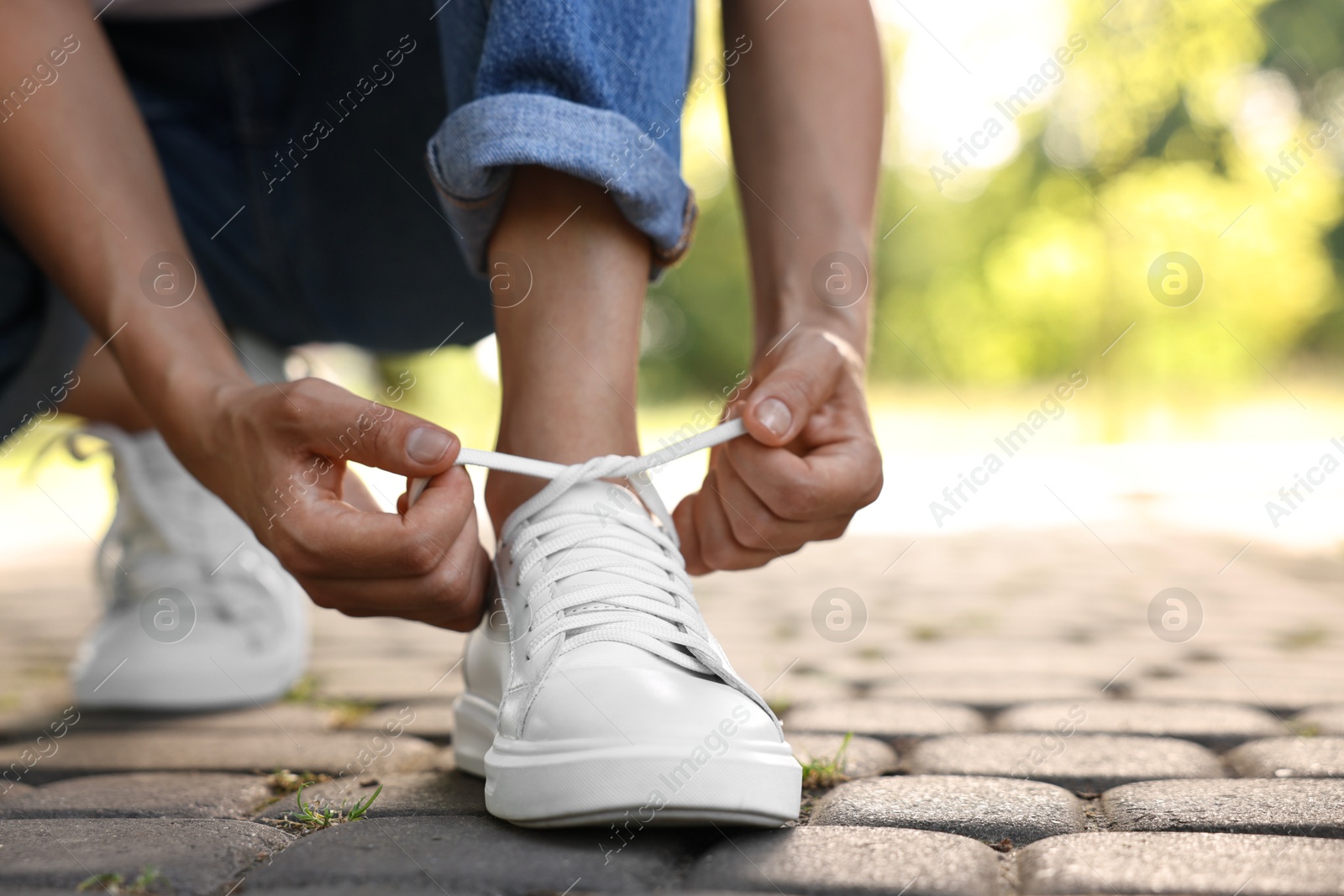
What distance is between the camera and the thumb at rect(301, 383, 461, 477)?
1079mm

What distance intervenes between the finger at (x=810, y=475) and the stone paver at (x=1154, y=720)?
508 millimetres

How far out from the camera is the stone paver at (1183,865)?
0.88 meters

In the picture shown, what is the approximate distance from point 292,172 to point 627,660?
45.0 inches

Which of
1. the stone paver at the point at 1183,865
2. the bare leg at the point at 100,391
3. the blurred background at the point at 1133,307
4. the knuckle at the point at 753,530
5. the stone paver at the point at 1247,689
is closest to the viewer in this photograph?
the stone paver at the point at 1183,865

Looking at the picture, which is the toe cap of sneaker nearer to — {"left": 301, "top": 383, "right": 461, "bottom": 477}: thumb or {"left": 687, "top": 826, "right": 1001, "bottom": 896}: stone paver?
{"left": 687, "top": 826, "right": 1001, "bottom": 896}: stone paver

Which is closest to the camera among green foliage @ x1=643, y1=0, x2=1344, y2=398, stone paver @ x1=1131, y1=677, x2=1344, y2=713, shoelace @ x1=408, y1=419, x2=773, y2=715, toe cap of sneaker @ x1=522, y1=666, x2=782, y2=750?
toe cap of sneaker @ x1=522, y1=666, x2=782, y2=750

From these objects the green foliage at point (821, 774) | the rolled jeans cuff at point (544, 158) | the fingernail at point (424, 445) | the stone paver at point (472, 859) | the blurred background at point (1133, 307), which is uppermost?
the blurred background at point (1133, 307)

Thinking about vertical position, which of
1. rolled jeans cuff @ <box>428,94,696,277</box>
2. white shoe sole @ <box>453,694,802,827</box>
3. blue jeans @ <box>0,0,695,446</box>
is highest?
blue jeans @ <box>0,0,695,446</box>

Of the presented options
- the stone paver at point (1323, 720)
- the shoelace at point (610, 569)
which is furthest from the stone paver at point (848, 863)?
the stone paver at point (1323, 720)

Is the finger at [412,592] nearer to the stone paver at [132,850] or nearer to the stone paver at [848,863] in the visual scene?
the stone paver at [132,850]

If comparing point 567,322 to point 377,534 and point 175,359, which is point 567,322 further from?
point 175,359

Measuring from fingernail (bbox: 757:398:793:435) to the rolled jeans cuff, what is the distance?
0.23 meters

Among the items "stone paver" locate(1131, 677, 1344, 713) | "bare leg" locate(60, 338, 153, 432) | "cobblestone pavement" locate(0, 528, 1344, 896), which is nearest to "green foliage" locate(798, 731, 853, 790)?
"cobblestone pavement" locate(0, 528, 1344, 896)

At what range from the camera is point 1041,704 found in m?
1.69
